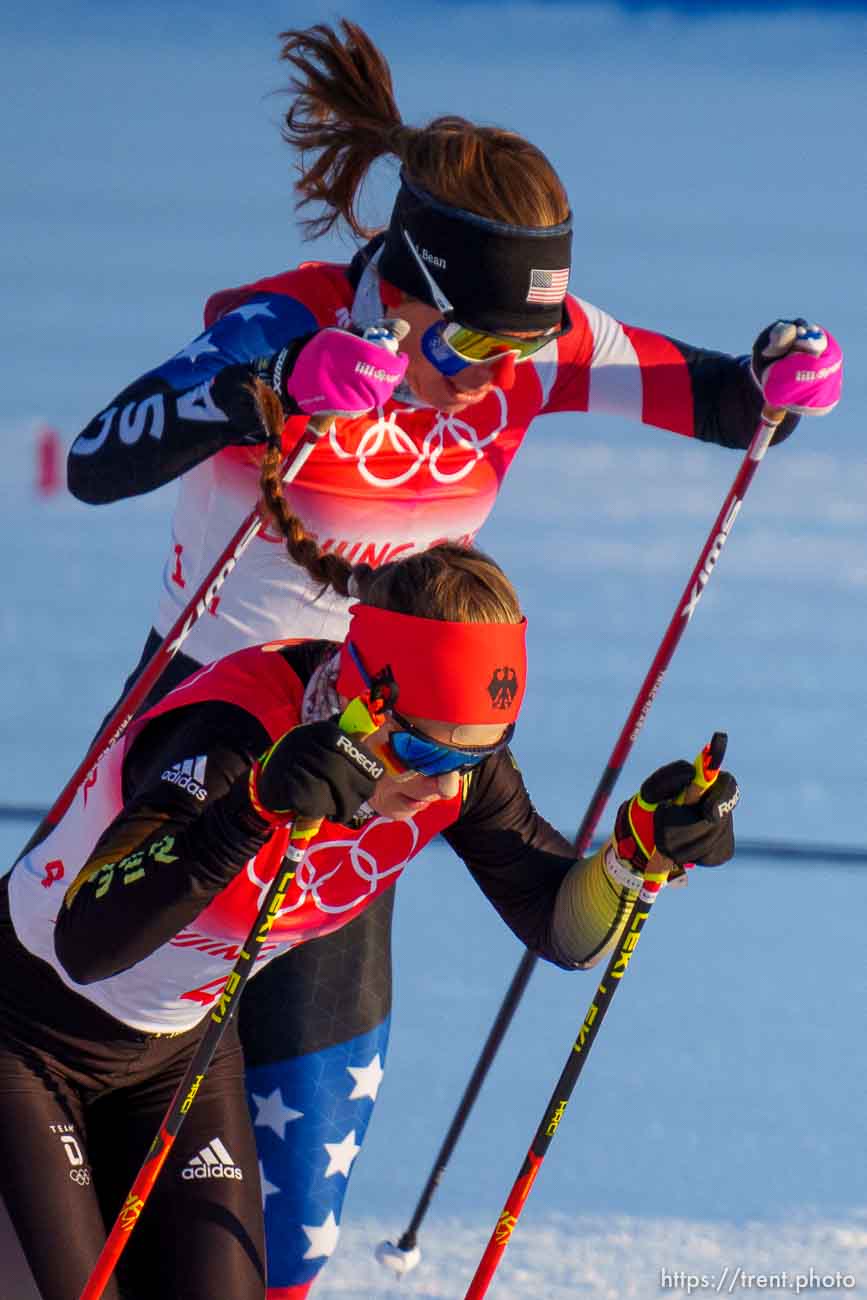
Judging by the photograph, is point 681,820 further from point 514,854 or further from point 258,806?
point 258,806

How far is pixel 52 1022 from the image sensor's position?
2869 mm

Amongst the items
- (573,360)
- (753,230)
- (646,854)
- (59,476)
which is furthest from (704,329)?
(646,854)

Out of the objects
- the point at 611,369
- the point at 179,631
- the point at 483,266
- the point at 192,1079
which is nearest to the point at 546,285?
the point at 483,266

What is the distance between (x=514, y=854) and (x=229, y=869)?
0.59 m

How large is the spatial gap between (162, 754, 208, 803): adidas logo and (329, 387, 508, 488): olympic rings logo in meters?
0.78

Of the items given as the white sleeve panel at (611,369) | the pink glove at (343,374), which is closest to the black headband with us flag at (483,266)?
the pink glove at (343,374)

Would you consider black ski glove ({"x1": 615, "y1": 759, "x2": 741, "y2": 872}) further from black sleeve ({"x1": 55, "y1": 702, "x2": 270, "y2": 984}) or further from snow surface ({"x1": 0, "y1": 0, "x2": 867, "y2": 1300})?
snow surface ({"x1": 0, "y1": 0, "x2": 867, "y2": 1300})

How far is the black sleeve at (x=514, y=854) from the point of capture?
9.91ft

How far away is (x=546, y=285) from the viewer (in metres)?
3.16

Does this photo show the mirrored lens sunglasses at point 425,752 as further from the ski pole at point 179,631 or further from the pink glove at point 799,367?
the pink glove at point 799,367

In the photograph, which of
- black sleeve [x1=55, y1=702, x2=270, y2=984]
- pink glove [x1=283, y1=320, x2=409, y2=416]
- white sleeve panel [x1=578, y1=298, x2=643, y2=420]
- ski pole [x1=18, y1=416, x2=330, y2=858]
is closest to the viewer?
black sleeve [x1=55, y1=702, x2=270, y2=984]

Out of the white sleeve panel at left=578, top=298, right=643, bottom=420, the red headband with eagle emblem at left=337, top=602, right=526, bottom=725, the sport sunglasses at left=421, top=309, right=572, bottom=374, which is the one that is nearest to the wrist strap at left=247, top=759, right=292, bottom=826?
the red headband with eagle emblem at left=337, top=602, right=526, bottom=725

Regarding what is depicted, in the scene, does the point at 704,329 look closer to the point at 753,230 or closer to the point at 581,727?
→ the point at 753,230

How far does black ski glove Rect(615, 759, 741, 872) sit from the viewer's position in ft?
8.92
